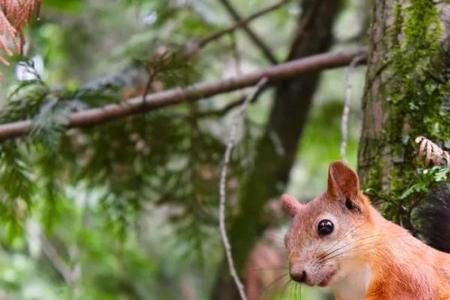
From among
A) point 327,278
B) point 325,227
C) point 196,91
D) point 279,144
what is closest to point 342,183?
point 325,227

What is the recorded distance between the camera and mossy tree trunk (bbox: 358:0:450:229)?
81.1 inches

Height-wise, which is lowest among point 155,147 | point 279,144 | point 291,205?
point 279,144

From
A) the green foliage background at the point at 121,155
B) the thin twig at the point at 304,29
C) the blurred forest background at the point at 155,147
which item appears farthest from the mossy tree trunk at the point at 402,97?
the thin twig at the point at 304,29

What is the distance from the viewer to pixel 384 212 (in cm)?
206

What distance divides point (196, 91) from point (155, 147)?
1.76 feet

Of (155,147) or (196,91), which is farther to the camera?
(155,147)

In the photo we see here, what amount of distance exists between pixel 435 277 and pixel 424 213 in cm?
26

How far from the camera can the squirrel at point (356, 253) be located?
1.73 m

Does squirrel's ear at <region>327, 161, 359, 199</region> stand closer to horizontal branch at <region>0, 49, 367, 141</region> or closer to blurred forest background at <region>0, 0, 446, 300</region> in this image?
blurred forest background at <region>0, 0, 446, 300</region>

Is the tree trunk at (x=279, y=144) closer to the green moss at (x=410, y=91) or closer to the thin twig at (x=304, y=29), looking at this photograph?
the thin twig at (x=304, y=29)

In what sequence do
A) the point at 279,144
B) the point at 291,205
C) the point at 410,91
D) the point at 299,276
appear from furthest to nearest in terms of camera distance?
the point at 279,144
the point at 410,91
the point at 291,205
the point at 299,276

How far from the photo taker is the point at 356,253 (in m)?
1.79

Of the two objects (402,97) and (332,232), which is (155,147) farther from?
(332,232)

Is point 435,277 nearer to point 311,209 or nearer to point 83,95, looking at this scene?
point 311,209
